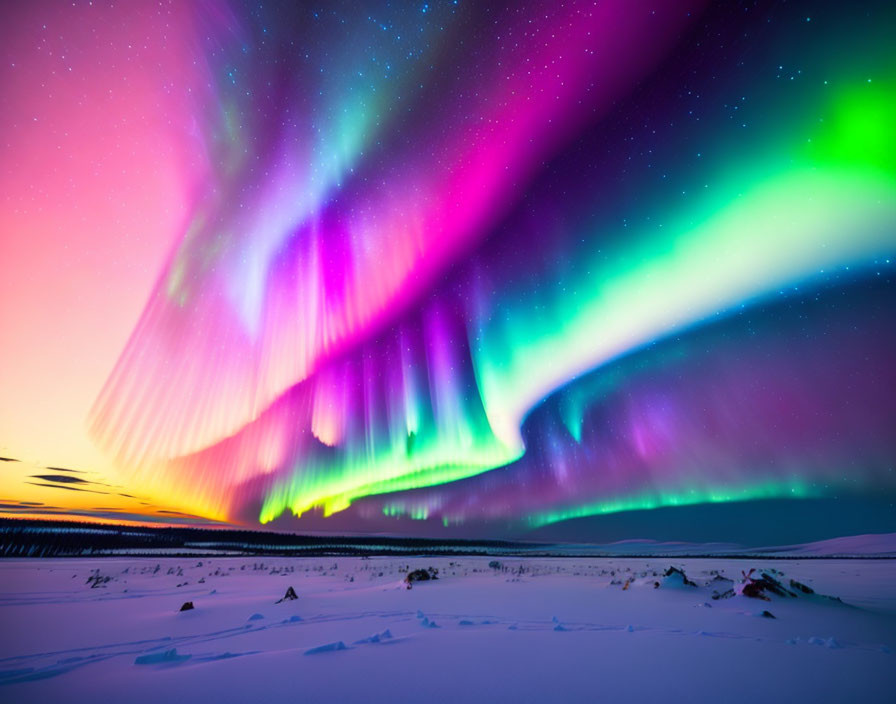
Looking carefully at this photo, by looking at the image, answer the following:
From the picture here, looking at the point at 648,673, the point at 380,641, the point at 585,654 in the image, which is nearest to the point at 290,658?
the point at 380,641

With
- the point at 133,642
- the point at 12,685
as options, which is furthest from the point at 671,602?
the point at 12,685

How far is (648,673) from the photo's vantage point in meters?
4.85

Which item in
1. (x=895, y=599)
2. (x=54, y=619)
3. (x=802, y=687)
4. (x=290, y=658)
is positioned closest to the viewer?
(x=802, y=687)

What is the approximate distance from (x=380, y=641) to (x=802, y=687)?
587 centimetres

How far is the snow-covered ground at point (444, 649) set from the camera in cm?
430

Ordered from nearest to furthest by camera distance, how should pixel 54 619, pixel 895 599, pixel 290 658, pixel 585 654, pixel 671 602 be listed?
1. pixel 290 658
2. pixel 585 654
3. pixel 54 619
4. pixel 671 602
5. pixel 895 599

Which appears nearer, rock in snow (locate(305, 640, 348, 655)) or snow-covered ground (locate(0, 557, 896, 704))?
snow-covered ground (locate(0, 557, 896, 704))

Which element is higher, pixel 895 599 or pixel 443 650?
pixel 443 650

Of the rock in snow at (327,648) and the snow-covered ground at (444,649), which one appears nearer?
the snow-covered ground at (444,649)

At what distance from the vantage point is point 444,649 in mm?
5855

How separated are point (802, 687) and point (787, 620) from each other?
5.64m

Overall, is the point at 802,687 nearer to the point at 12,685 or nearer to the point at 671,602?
the point at 671,602

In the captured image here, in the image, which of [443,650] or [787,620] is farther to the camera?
[787,620]

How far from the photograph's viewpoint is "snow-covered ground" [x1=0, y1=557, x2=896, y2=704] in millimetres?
4297
